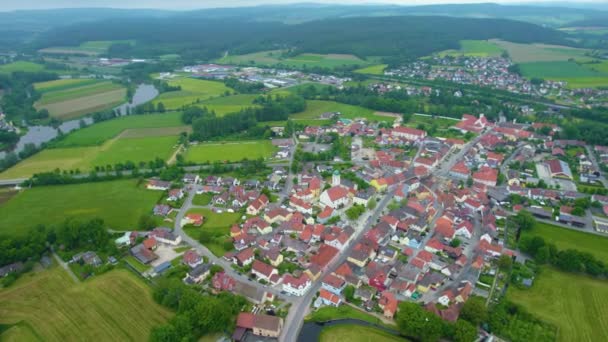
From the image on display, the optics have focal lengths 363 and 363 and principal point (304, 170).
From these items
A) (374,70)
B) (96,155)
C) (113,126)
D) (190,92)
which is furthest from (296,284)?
(374,70)

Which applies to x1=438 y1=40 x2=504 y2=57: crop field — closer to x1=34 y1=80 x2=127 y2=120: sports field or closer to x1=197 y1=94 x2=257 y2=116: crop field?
x1=197 y1=94 x2=257 y2=116: crop field

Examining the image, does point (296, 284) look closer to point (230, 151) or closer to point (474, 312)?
point (474, 312)

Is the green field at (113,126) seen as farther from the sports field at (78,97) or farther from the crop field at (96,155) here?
the sports field at (78,97)

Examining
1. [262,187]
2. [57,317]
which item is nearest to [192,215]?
[262,187]

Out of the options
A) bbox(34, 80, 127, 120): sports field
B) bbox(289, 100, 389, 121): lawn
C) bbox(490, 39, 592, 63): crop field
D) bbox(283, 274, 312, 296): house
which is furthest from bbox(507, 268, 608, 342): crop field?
bbox(490, 39, 592, 63): crop field

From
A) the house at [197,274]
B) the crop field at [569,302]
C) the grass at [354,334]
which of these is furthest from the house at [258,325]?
the crop field at [569,302]
